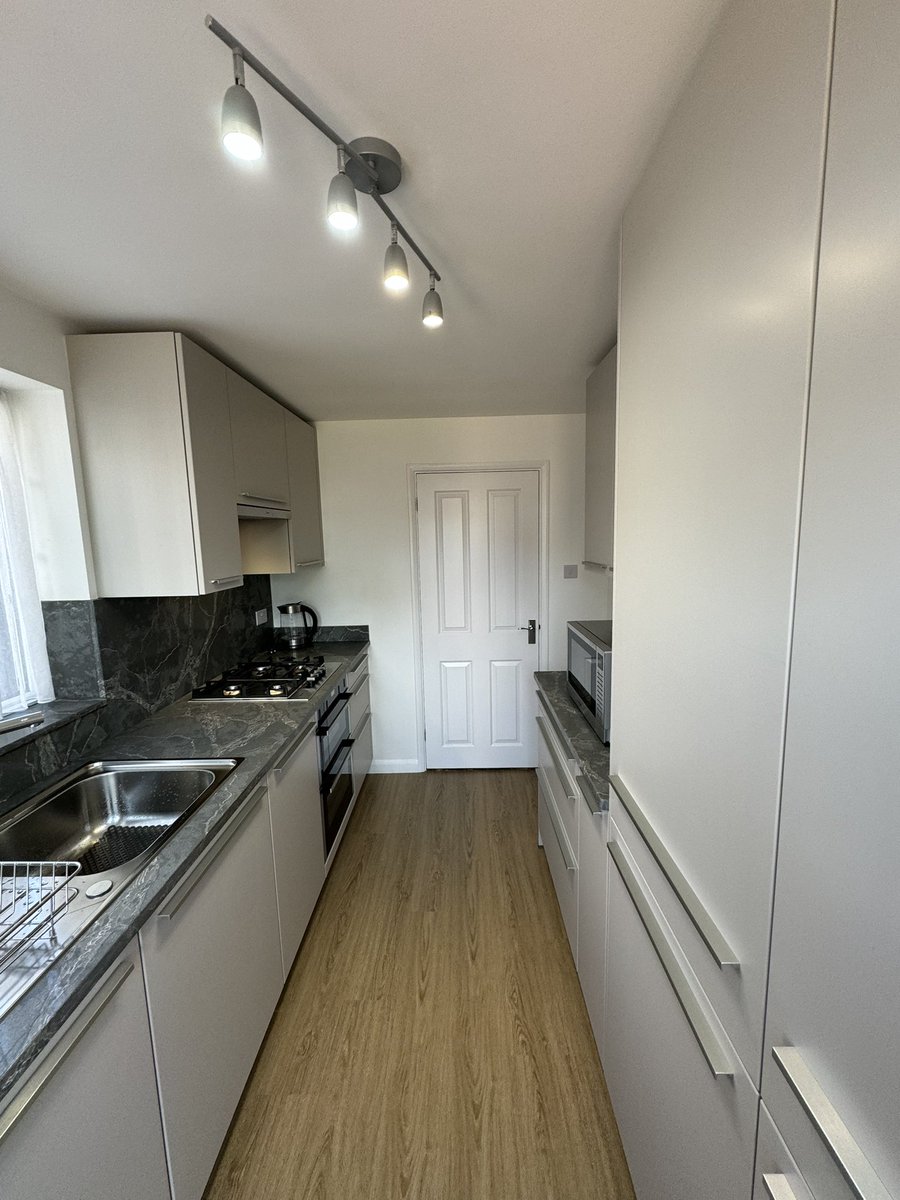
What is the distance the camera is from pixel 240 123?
0.65 metres

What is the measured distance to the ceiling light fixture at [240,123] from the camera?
65cm

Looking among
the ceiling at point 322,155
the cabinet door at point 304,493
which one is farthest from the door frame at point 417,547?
the ceiling at point 322,155

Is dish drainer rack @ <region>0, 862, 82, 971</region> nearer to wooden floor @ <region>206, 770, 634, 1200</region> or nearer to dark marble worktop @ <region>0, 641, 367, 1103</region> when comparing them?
dark marble worktop @ <region>0, 641, 367, 1103</region>

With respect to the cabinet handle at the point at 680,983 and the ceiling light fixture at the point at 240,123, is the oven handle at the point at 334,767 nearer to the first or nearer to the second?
the cabinet handle at the point at 680,983

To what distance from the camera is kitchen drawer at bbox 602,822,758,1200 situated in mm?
701

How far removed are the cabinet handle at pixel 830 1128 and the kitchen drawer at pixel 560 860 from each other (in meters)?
1.09

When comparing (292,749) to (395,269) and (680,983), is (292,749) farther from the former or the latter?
(395,269)

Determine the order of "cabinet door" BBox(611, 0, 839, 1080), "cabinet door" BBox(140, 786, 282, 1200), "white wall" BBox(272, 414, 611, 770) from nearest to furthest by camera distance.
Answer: "cabinet door" BBox(611, 0, 839, 1080), "cabinet door" BBox(140, 786, 282, 1200), "white wall" BBox(272, 414, 611, 770)

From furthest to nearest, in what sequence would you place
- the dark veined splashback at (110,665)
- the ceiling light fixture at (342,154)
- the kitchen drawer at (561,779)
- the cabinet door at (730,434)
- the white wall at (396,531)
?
the white wall at (396,531) → the kitchen drawer at (561,779) → the dark veined splashback at (110,665) → the ceiling light fixture at (342,154) → the cabinet door at (730,434)

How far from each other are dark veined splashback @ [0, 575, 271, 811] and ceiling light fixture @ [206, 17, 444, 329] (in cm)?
149

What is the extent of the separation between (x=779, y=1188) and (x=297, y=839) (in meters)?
1.57

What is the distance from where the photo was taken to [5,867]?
44.7 inches

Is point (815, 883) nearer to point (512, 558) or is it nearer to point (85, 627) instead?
point (85, 627)

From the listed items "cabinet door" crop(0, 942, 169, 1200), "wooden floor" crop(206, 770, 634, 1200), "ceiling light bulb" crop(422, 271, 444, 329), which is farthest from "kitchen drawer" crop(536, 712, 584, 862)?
"ceiling light bulb" crop(422, 271, 444, 329)
